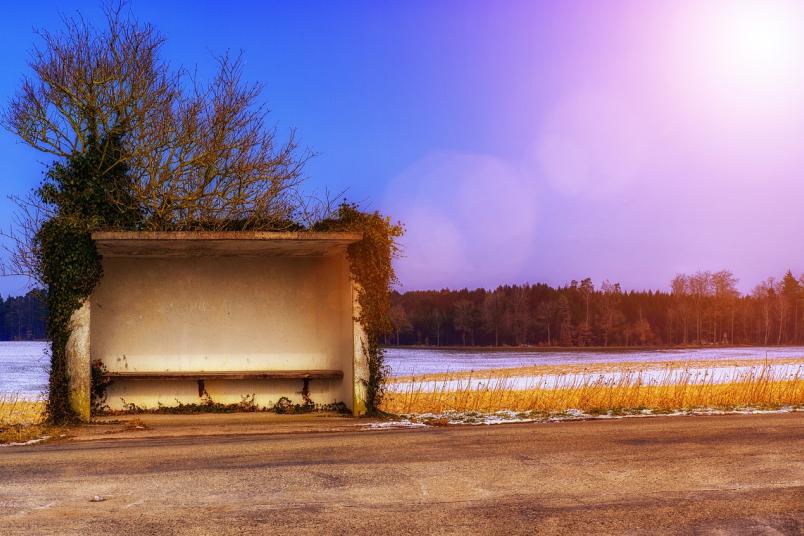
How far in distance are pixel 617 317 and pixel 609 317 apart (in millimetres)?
2255

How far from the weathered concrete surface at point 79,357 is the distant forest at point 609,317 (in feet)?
318

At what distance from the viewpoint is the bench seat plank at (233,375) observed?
11.9 meters

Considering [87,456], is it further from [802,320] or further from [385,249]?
[802,320]

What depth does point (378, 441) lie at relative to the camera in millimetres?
8812

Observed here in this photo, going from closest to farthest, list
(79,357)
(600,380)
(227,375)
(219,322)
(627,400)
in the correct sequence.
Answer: (79,357)
(227,375)
(219,322)
(627,400)
(600,380)

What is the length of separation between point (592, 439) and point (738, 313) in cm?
11706

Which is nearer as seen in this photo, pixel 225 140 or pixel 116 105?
pixel 116 105

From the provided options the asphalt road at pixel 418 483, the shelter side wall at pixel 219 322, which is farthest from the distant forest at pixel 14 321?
the asphalt road at pixel 418 483

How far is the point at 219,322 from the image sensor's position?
12492mm

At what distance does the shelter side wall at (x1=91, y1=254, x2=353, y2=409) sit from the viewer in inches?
479

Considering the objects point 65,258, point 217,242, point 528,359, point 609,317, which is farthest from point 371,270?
point 609,317

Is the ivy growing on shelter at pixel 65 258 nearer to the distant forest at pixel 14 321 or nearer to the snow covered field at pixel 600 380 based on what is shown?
the snow covered field at pixel 600 380

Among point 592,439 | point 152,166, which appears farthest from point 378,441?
point 152,166

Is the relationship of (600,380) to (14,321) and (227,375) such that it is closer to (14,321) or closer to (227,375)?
(227,375)
